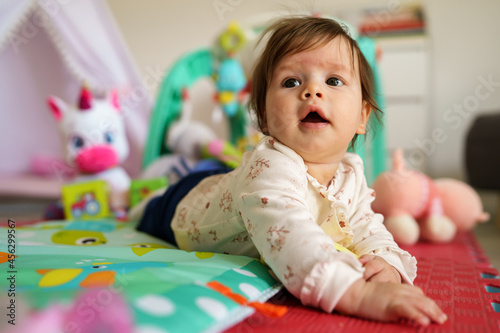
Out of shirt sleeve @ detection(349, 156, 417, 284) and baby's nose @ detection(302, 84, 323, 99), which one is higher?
baby's nose @ detection(302, 84, 323, 99)

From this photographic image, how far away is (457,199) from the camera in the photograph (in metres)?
1.51

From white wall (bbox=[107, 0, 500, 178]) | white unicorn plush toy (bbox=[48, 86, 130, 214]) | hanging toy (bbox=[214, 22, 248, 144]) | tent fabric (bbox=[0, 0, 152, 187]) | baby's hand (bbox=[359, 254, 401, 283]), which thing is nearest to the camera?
baby's hand (bbox=[359, 254, 401, 283])

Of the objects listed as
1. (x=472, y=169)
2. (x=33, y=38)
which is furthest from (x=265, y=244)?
(x=33, y=38)

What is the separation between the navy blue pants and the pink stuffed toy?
1.90ft

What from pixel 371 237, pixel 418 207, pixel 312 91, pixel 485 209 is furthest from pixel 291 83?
pixel 485 209

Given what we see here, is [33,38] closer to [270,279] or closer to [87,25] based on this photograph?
[87,25]

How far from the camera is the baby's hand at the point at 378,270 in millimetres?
666

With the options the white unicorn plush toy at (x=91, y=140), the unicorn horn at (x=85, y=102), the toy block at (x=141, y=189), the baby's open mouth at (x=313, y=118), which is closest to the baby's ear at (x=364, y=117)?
the baby's open mouth at (x=313, y=118)

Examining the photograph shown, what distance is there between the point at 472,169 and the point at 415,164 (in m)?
0.53

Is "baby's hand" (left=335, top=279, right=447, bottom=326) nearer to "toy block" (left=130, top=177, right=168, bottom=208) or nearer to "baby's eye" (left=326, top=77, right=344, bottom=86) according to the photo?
"baby's eye" (left=326, top=77, right=344, bottom=86)

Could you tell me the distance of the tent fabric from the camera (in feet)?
7.21

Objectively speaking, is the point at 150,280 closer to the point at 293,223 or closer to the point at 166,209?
the point at 293,223

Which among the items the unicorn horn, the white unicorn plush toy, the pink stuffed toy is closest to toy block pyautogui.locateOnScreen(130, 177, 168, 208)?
the white unicorn plush toy

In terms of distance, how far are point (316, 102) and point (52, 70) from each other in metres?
2.24
